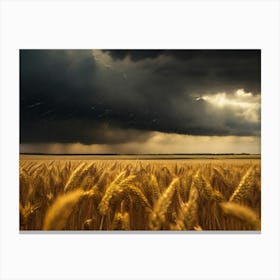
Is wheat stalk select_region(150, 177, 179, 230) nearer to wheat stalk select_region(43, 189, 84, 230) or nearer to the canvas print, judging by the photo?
Result: the canvas print

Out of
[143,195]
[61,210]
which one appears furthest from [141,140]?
[61,210]

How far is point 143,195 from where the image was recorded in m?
3.01

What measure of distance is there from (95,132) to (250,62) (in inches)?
52.2

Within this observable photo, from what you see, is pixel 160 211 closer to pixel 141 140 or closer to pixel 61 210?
pixel 141 140

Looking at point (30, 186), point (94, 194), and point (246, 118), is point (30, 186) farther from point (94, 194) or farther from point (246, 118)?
point (246, 118)

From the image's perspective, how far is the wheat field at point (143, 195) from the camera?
3.01 meters

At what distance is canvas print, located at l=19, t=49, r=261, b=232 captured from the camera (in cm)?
302

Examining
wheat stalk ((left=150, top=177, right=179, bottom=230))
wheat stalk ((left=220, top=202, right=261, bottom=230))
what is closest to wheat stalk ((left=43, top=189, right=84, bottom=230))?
wheat stalk ((left=150, top=177, right=179, bottom=230))

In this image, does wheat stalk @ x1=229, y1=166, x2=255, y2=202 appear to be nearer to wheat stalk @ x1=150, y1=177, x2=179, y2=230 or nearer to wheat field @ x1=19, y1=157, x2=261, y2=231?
wheat field @ x1=19, y1=157, x2=261, y2=231

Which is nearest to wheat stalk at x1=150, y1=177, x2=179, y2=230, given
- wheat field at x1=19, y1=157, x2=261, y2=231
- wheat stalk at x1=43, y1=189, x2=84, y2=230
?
wheat field at x1=19, y1=157, x2=261, y2=231

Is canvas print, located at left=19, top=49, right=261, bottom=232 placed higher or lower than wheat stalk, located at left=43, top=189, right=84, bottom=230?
higher
